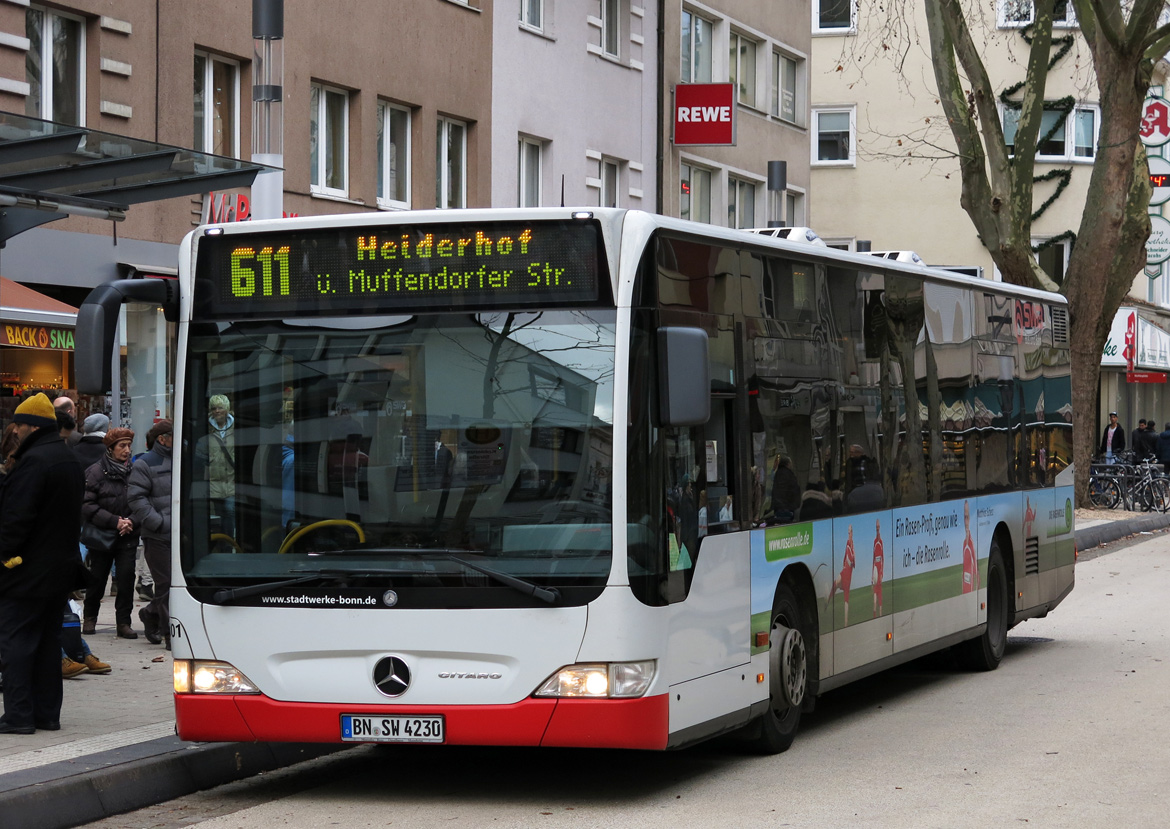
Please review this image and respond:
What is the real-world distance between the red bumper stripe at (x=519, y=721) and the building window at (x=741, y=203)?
100ft

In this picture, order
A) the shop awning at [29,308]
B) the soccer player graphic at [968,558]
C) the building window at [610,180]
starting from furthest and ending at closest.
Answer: the building window at [610,180]
the shop awning at [29,308]
the soccer player graphic at [968,558]

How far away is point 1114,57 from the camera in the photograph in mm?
28656

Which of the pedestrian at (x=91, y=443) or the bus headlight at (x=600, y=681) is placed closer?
the bus headlight at (x=600, y=681)

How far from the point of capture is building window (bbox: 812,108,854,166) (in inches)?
2195

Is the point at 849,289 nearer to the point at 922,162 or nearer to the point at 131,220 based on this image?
the point at 131,220

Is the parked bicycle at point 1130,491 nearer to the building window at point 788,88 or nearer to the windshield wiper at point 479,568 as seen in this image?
the building window at point 788,88

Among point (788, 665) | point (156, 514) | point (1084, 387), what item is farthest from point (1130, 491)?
point (788, 665)

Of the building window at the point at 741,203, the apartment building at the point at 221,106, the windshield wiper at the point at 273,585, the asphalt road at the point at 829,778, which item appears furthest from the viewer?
the building window at the point at 741,203

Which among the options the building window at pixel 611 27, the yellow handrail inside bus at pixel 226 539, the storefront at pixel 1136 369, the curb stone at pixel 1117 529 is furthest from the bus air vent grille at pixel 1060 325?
the storefront at pixel 1136 369

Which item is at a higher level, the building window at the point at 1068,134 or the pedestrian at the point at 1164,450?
the building window at the point at 1068,134

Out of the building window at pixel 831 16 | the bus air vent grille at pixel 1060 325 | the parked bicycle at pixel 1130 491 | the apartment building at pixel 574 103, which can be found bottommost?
the parked bicycle at pixel 1130 491

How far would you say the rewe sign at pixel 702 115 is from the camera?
34312 mm

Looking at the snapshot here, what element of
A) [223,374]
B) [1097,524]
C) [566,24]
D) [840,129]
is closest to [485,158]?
[566,24]

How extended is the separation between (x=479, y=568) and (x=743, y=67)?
32.8 m
